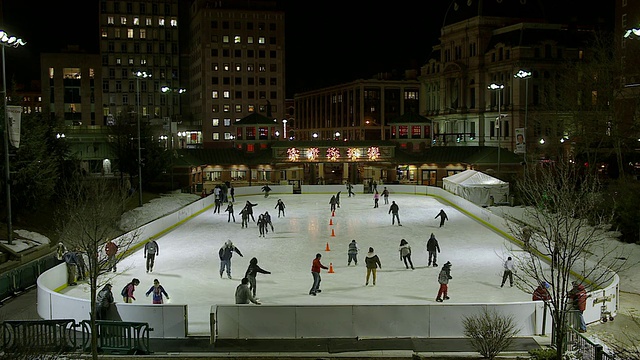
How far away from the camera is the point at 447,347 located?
584 inches

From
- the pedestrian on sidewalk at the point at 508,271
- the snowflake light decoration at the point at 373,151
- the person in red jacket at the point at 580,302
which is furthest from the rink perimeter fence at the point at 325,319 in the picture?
the snowflake light decoration at the point at 373,151

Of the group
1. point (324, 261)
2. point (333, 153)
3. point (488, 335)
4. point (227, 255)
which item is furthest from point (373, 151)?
point (488, 335)

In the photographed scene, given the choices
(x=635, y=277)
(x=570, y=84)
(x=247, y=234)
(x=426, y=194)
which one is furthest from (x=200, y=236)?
(x=570, y=84)

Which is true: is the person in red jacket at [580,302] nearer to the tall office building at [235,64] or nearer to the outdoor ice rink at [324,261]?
the outdoor ice rink at [324,261]

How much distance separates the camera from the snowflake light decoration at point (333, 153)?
63013 millimetres

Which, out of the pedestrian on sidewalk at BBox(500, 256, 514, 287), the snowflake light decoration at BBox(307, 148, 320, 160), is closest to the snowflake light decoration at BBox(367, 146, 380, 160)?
the snowflake light decoration at BBox(307, 148, 320, 160)

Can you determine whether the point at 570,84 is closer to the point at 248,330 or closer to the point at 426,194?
the point at 426,194

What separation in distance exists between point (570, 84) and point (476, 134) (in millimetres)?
27870

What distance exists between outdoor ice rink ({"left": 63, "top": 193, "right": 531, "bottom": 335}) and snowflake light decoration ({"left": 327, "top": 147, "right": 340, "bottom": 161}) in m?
21.9

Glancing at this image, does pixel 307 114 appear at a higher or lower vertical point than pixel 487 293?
higher

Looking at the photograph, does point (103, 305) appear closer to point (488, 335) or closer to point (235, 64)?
point (488, 335)

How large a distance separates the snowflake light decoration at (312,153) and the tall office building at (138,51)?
49.0 metres

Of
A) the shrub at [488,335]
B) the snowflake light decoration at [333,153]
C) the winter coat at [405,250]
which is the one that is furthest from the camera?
the snowflake light decoration at [333,153]

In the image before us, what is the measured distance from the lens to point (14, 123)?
24.7 m
